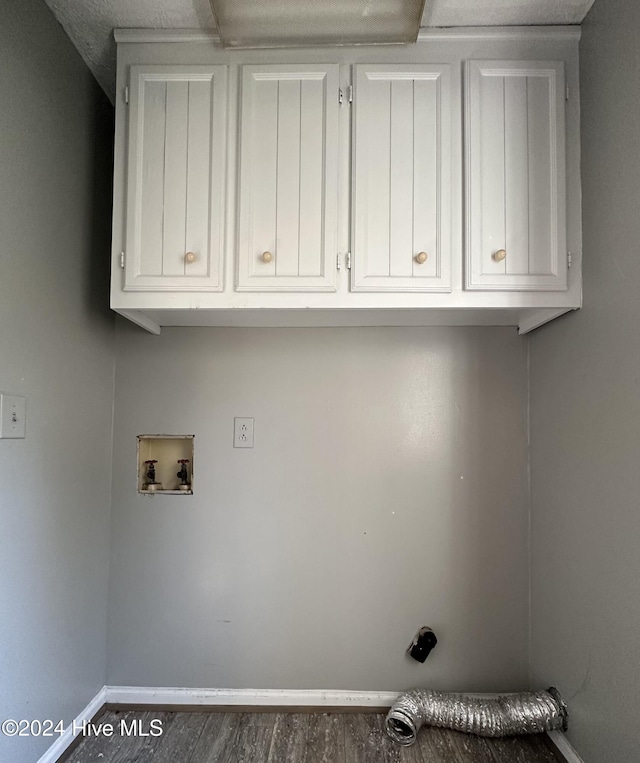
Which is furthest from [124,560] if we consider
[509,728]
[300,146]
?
[300,146]

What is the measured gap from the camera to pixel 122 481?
1979 millimetres

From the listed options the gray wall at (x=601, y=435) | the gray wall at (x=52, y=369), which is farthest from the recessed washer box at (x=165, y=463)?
the gray wall at (x=601, y=435)

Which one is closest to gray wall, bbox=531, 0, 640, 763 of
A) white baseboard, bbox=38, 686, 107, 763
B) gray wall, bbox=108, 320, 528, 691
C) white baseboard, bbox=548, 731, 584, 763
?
white baseboard, bbox=548, 731, 584, 763

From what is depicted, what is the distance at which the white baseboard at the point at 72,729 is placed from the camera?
1.54 meters

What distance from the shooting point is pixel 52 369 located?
1.56 meters

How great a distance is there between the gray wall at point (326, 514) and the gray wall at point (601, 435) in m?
0.23

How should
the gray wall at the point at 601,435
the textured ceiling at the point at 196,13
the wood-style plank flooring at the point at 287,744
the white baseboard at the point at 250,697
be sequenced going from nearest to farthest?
the gray wall at the point at 601,435 → the textured ceiling at the point at 196,13 → the wood-style plank flooring at the point at 287,744 → the white baseboard at the point at 250,697

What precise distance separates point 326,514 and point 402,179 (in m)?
1.22

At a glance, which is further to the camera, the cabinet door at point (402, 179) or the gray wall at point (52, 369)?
the cabinet door at point (402, 179)

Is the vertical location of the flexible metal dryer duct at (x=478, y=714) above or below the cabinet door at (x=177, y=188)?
below

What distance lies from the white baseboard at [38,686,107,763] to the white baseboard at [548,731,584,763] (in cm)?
157

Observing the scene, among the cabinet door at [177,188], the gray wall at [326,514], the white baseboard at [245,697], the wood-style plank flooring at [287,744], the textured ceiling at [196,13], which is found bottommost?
the wood-style plank flooring at [287,744]

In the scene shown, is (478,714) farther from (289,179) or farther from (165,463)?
(289,179)

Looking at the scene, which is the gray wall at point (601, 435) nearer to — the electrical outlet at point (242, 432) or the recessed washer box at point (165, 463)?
the electrical outlet at point (242, 432)
